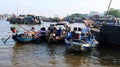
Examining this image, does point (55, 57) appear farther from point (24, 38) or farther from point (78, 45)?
point (24, 38)

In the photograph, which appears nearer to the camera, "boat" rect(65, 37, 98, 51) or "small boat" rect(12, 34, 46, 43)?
"boat" rect(65, 37, 98, 51)

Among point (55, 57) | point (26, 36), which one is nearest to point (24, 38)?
point (26, 36)

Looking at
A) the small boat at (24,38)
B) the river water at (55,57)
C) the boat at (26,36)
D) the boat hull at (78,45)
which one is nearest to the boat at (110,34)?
the river water at (55,57)

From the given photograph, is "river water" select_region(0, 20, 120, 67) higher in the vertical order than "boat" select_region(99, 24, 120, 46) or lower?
lower

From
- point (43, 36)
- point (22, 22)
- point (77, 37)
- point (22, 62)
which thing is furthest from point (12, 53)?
point (22, 22)

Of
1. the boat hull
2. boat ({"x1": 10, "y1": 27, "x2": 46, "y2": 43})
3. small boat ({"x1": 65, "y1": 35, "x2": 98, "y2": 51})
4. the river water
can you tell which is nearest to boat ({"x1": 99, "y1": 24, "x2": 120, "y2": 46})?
the river water

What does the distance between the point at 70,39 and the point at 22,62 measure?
5430mm

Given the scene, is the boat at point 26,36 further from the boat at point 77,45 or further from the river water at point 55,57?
the boat at point 77,45

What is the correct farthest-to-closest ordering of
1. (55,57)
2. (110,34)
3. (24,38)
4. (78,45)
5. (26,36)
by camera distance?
(24,38)
(26,36)
(110,34)
(78,45)
(55,57)

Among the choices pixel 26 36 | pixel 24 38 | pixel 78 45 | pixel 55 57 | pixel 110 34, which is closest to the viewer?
pixel 55 57

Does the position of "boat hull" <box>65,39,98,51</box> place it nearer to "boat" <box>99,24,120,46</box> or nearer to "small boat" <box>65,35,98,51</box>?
"small boat" <box>65,35,98,51</box>

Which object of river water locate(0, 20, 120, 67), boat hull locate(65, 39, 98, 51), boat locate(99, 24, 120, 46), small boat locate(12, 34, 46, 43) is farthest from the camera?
small boat locate(12, 34, 46, 43)

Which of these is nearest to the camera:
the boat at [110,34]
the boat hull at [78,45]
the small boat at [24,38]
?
the boat hull at [78,45]

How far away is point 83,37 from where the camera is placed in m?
23.4
